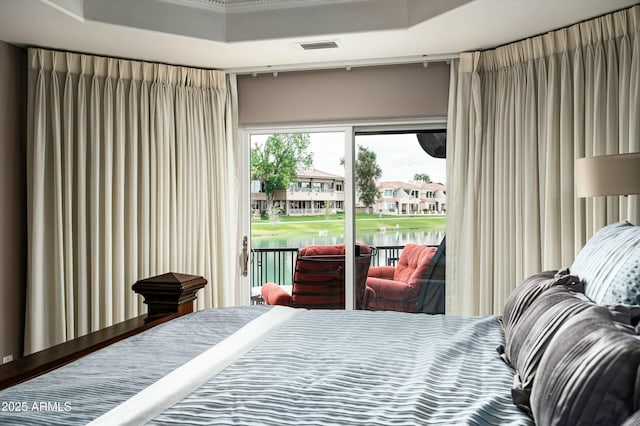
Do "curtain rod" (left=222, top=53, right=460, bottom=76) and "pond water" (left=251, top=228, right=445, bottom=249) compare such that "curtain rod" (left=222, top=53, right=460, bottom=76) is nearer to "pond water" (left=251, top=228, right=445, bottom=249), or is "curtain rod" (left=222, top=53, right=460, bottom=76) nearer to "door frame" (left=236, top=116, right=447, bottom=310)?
"door frame" (left=236, top=116, right=447, bottom=310)

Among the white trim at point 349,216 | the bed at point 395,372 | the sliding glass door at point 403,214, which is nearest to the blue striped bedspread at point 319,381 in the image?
the bed at point 395,372

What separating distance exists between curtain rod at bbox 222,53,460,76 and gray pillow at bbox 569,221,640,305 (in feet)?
8.07

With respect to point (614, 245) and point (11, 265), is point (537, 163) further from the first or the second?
point (11, 265)

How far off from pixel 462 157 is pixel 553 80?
0.79 meters

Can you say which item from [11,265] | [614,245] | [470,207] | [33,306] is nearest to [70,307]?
[33,306]

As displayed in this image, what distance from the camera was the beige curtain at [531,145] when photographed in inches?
116

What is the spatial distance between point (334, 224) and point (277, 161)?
2.39 ft

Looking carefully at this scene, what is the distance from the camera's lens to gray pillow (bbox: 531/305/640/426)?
83 cm

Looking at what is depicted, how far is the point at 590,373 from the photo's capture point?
879 mm

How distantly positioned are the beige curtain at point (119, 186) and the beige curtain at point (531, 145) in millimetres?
1863

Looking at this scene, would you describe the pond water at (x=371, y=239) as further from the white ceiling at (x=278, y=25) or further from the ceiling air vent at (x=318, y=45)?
the ceiling air vent at (x=318, y=45)

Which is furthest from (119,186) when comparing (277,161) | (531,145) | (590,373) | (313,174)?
(590,373)

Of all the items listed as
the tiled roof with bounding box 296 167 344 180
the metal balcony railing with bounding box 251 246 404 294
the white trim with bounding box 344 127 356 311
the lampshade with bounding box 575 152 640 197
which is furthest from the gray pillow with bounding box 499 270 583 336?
the metal balcony railing with bounding box 251 246 404 294

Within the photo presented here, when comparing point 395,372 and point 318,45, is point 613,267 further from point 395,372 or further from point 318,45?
point 318,45
